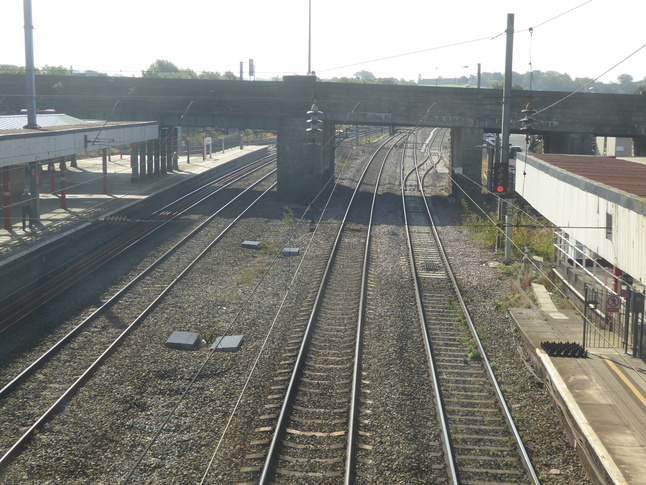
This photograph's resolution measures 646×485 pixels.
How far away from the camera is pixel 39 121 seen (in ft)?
116

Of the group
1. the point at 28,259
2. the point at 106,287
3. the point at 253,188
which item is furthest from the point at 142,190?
the point at 106,287

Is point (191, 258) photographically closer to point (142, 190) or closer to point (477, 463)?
point (477, 463)

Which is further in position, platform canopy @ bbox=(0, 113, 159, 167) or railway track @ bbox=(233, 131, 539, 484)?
platform canopy @ bbox=(0, 113, 159, 167)

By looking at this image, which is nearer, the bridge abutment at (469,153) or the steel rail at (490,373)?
the steel rail at (490,373)

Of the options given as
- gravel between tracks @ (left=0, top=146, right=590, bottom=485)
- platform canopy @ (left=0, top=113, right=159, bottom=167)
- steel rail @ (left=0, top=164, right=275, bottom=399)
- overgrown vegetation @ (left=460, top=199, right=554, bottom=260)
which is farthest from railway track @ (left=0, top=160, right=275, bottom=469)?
overgrown vegetation @ (left=460, top=199, right=554, bottom=260)

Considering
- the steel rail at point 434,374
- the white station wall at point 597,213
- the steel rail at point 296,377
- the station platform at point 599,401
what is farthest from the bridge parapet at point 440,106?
the station platform at point 599,401

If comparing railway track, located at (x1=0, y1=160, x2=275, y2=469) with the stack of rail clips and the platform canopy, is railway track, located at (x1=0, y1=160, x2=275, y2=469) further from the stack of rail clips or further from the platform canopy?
the stack of rail clips

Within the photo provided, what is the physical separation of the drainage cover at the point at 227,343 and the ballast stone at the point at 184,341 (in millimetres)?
400

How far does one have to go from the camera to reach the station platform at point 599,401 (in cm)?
879

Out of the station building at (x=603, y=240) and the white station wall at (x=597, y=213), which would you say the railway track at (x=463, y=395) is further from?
the white station wall at (x=597, y=213)

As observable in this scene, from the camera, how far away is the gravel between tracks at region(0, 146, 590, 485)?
30.2 ft

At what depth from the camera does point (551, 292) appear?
1816 centimetres

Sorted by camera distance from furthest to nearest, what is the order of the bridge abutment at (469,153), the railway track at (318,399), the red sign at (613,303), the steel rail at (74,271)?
the bridge abutment at (469,153), the steel rail at (74,271), the red sign at (613,303), the railway track at (318,399)

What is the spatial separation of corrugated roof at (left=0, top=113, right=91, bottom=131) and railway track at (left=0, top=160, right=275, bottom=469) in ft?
32.0
